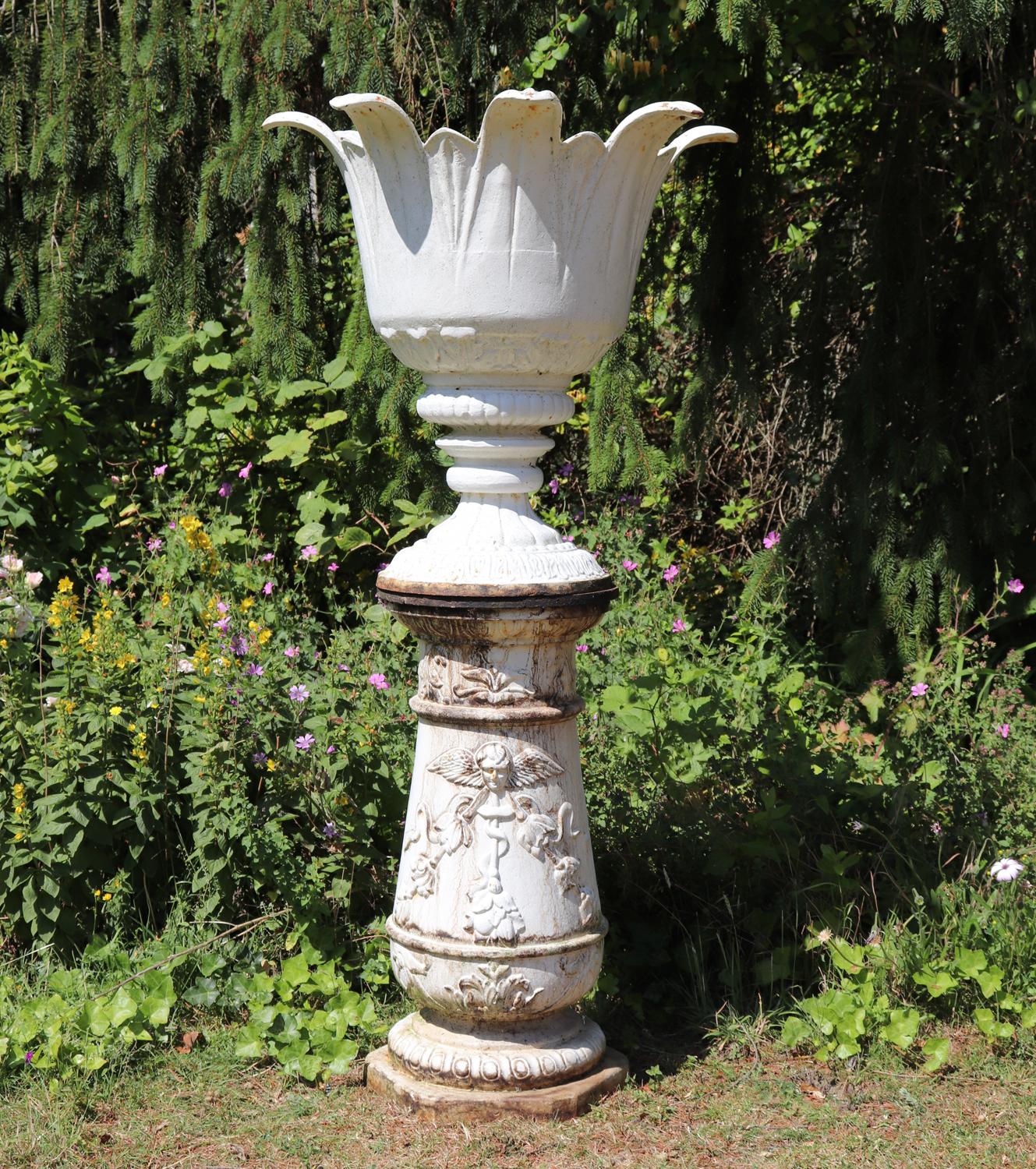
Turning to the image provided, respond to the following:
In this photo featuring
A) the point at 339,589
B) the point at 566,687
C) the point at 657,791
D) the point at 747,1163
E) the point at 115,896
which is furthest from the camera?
the point at 339,589

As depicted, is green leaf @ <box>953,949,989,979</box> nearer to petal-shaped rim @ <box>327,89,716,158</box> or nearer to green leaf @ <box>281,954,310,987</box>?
green leaf @ <box>281,954,310,987</box>

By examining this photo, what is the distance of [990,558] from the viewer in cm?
454

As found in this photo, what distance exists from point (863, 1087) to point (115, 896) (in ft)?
5.68

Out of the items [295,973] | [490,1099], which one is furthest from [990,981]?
[295,973]

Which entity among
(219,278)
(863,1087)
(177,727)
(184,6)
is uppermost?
(184,6)

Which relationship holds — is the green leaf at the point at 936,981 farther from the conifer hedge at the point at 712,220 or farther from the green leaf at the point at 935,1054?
the conifer hedge at the point at 712,220

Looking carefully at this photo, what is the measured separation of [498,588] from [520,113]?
2.79 feet

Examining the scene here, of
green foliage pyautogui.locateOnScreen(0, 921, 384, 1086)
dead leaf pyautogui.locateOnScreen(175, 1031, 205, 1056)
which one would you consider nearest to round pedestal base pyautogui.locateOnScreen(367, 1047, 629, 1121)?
green foliage pyautogui.locateOnScreen(0, 921, 384, 1086)

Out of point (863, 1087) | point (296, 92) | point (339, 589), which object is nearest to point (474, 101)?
point (296, 92)

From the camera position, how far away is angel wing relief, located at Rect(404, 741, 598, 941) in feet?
8.25

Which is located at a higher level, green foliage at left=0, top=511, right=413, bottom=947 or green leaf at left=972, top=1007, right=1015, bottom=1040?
green foliage at left=0, top=511, right=413, bottom=947

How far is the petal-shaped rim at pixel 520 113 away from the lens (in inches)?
90.0

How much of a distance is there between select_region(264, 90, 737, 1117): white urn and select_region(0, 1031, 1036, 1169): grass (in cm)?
9

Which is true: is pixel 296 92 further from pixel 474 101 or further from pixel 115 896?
pixel 115 896
